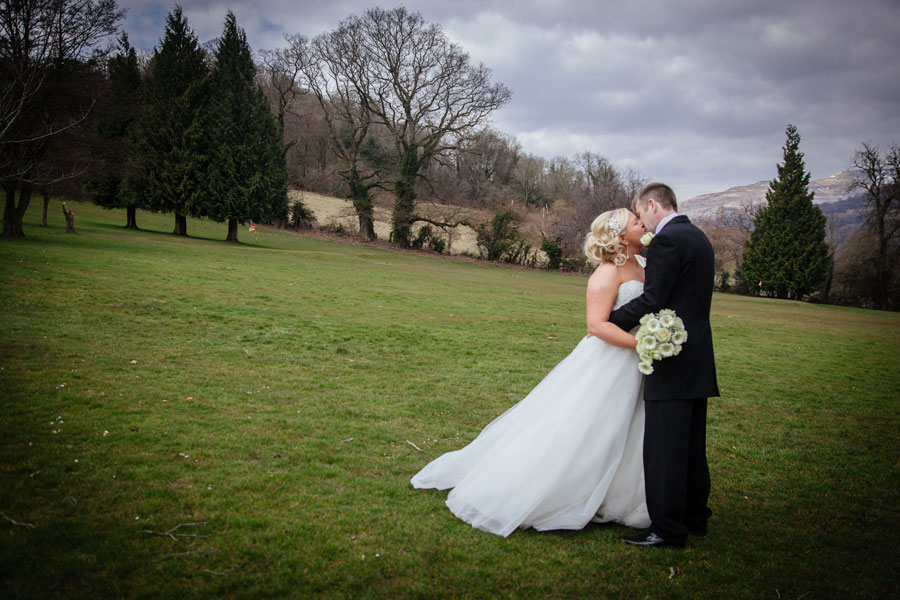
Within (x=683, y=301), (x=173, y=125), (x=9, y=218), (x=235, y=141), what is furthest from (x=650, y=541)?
(x=173, y=125)

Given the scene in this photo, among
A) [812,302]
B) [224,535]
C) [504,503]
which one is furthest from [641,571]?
[812,302]

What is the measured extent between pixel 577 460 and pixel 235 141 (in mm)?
37248

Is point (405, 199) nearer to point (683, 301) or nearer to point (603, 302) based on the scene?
point (603, 302)

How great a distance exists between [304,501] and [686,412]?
3099 mm

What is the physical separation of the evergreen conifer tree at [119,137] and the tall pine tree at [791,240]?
51314mm

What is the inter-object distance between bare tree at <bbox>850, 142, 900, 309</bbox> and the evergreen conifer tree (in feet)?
183

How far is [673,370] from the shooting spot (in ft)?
12.3

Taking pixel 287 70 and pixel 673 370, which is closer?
pixel 673 370

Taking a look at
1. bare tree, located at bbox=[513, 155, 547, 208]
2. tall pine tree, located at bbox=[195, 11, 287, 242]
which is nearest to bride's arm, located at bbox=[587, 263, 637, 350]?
tall pine tree, located at bbox=[195, 11, 287, 242]

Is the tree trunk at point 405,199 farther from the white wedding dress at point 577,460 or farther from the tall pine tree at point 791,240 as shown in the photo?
the white wedding dress at point 577,460

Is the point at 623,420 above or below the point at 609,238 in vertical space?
below

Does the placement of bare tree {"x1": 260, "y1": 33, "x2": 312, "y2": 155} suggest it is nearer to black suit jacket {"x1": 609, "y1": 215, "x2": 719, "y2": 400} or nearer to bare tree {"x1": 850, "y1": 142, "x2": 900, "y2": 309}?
black suit jacket {"x1": 609, "y1": 215, "x2": 719, "y2": 400}

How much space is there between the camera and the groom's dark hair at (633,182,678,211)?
3949 mm

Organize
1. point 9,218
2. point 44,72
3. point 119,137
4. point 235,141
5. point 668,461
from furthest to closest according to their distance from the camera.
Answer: point 235,141 → point 119,137 → point 9,218 → point 44,72 → point 668,461
